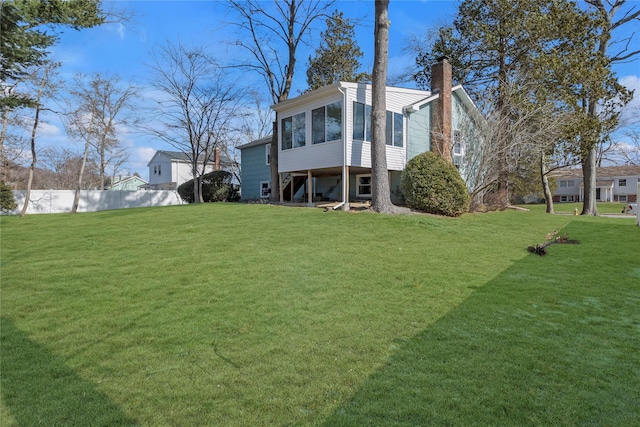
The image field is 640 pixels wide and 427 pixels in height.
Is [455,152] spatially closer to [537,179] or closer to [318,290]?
[537,179]

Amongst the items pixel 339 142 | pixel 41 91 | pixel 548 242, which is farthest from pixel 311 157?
pixel 41 91

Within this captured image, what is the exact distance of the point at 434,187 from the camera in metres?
13.1

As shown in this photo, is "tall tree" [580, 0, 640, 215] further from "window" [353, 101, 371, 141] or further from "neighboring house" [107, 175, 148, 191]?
"neighboring house" [107, 175, 148, 191]

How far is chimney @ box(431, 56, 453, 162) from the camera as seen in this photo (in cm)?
1661

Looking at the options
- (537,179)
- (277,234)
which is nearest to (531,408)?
(277,234)

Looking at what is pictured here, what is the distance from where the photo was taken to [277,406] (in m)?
2.52

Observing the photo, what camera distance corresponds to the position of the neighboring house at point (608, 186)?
47406 mm

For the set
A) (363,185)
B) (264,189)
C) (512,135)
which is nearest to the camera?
(512,135)

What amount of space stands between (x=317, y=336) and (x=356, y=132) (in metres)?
11.5

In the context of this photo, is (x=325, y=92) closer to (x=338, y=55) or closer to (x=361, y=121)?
(x=361, y=121)

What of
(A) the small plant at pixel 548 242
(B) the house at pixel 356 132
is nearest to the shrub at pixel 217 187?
(B) the house at pixel 356 132

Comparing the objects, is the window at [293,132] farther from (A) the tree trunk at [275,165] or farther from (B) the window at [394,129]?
(B) the window at [394,129]

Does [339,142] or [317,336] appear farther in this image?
[339,142]

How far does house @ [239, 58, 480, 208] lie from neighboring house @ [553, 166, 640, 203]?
39.5m
